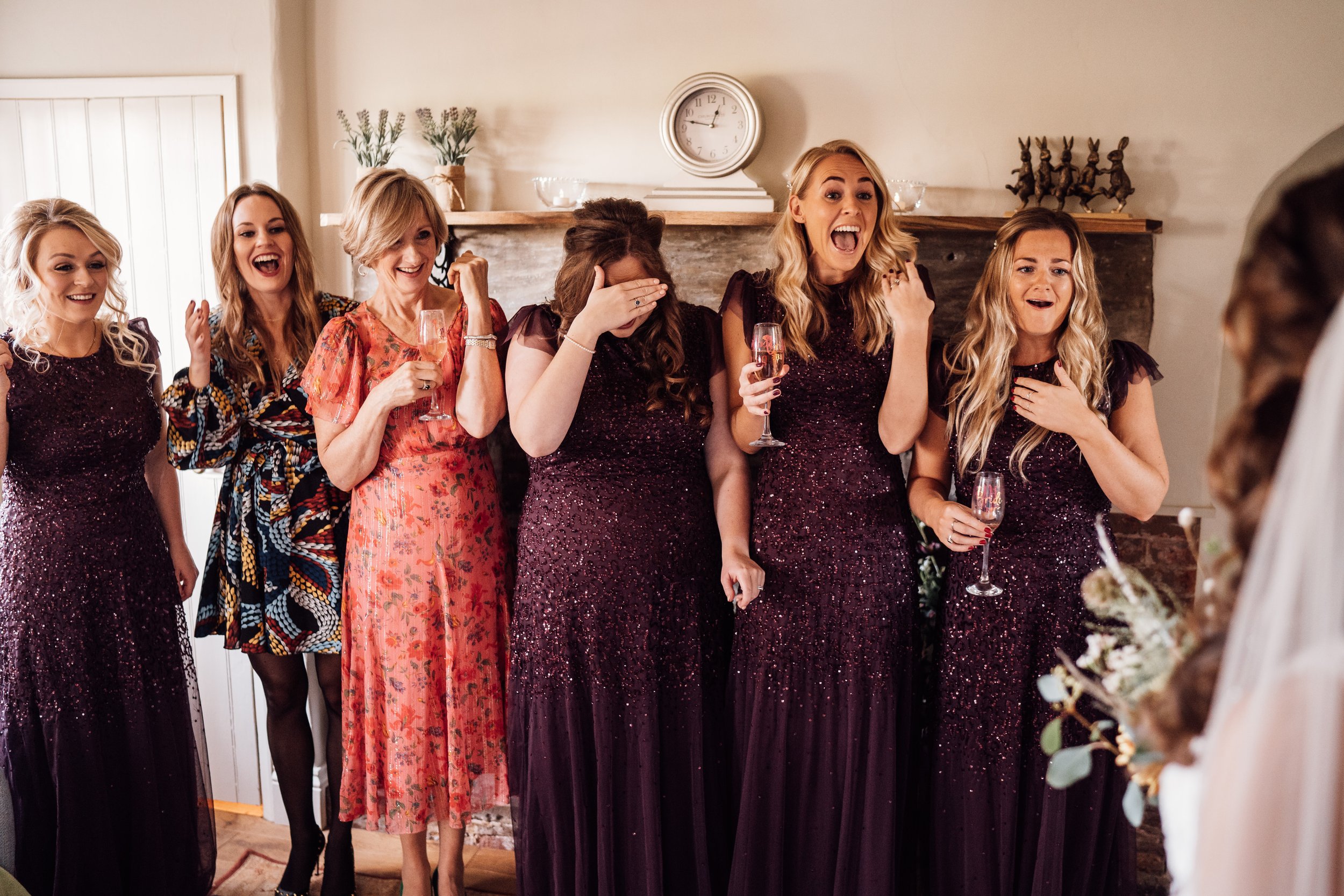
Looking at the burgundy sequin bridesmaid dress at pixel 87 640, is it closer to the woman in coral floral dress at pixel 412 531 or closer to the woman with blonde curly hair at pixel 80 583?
the woman with blonde curly hair at pixel 80 583

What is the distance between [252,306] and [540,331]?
0.90 m

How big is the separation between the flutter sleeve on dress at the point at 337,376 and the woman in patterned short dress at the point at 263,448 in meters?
0.21

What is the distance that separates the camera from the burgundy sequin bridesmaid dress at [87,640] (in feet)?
7.10

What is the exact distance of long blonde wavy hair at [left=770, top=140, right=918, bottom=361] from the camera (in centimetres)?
217

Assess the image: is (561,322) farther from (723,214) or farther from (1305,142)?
(1305,142)

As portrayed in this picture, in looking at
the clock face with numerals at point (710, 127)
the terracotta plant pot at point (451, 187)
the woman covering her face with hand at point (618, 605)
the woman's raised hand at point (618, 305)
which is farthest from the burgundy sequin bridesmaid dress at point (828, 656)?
the terracotta plant pot at point (451, 187)

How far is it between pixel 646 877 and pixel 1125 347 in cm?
169

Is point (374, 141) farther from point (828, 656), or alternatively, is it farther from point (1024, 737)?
point (1024, 737)

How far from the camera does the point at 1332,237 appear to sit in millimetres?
753

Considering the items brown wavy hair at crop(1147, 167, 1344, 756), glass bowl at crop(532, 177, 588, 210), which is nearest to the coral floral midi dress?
glass bowl at crop(532, 177, 588, 210)

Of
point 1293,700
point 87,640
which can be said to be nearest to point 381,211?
point 87,640

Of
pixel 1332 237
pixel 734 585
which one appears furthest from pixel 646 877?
pixel 1332 237

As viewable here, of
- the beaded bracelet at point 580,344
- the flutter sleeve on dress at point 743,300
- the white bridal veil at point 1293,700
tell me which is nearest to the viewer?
the white bridal veil at point 1293,700

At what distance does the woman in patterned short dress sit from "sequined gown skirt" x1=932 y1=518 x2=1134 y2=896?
1.64 m
